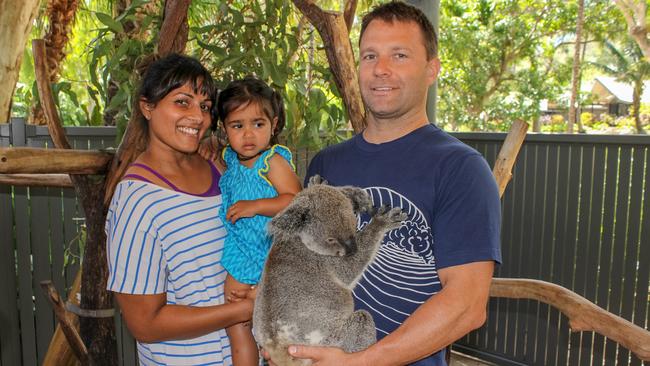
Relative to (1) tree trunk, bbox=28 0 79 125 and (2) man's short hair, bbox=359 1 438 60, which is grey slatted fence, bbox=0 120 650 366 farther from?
(1) tree trunk, bbox=28 0 79 125

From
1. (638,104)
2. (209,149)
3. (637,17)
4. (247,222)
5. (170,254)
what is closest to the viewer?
(170,254)

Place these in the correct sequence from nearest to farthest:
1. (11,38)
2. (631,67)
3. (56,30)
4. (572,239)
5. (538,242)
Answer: (572,239) → (538,242) → (11,38) → (56,30) → (631,67)

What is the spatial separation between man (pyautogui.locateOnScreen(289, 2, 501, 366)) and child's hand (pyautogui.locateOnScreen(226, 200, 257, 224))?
11.3 inches

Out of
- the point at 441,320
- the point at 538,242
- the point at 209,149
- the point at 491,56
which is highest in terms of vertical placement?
the point at 491,56

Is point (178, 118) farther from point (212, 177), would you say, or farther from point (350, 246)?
point (350, 246)

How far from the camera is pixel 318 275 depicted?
1536mm

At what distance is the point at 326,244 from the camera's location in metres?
1.49

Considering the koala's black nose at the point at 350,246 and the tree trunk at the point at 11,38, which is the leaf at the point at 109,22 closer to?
the koala's black nose at the point at 350,246

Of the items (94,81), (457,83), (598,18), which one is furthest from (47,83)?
(598,18)

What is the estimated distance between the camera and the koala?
147 centimetres

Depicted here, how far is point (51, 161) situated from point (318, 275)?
42.5 inches

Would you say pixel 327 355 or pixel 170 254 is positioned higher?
pixel 170 254

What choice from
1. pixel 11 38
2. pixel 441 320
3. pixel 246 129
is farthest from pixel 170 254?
pixel 11 38

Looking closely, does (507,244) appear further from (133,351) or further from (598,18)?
(598,18)
